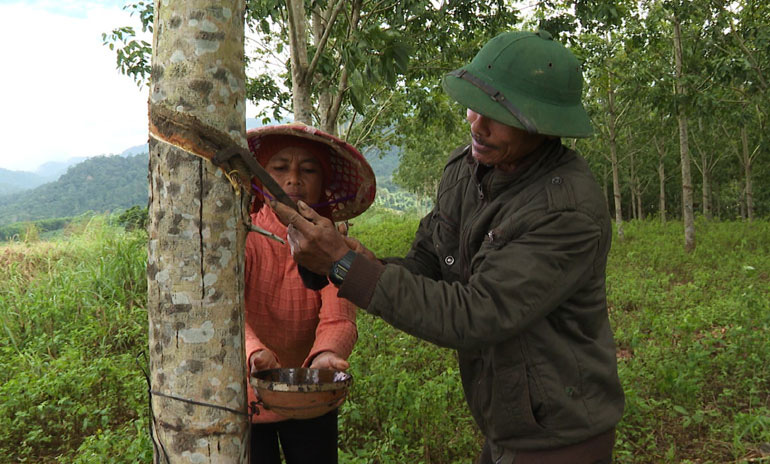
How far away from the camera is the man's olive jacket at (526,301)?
1265 millimetres

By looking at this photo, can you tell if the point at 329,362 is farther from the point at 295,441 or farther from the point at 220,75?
the point at 220,75

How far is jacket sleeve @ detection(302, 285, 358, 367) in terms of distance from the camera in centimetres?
174

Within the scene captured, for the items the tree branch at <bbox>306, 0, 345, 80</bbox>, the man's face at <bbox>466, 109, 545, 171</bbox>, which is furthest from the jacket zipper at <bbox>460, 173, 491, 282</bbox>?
the tree branch at <bbox>306, 0, 345, 80</bbox>

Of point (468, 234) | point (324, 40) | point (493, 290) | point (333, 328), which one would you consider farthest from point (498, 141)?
point (324, 40)

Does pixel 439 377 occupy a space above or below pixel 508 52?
below

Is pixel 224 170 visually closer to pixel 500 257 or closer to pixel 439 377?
pixel 500 257

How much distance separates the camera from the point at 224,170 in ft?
4.22

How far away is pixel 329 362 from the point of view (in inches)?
66.5

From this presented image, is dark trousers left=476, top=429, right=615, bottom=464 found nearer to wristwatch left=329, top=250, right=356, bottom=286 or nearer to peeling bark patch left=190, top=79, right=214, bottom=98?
wristwatch left=329, top=250, right=356, bottom=286

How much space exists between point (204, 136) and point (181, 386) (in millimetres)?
602

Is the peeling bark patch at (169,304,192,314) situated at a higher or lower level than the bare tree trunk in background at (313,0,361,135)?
lower

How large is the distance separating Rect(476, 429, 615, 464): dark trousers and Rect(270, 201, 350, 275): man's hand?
2.54ft

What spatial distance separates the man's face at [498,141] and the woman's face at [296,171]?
2.13 ft

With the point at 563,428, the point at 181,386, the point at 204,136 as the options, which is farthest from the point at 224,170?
the point at 563,428
